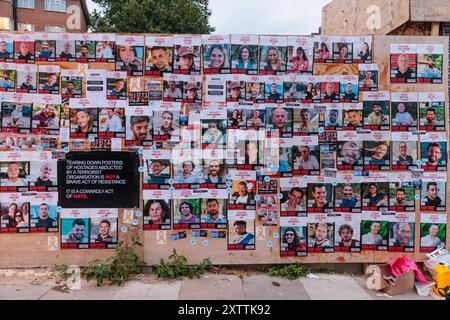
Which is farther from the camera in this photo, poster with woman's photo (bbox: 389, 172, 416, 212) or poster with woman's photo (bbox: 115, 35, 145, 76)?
poster with woman's photo (bbox: 389, 172, 416, 212)

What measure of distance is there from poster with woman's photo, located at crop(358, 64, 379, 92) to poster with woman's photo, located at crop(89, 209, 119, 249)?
3.72 meters

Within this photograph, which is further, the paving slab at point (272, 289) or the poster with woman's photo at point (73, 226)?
the poster with woman's photo at point (73, 226)

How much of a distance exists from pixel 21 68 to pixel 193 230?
10.1 feet

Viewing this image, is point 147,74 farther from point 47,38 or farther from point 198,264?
point 198,264

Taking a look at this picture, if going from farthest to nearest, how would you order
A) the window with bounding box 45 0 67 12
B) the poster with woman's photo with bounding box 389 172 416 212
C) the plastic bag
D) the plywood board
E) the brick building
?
the window with bounding box 45 0 67 12 → the brick building → the plywood board → the poster with woman's photo with bounding box 389 172 416 212 → the plastic bag

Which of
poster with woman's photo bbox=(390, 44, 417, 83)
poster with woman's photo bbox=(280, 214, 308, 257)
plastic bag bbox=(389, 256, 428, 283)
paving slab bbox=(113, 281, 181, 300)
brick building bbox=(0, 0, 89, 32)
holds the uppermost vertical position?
brick building bbox=(0, 0, 89, 32)

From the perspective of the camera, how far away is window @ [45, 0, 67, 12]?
114 feet

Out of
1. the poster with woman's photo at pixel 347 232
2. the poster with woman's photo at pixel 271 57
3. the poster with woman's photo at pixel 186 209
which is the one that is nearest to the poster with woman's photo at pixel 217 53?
the poster with woman's photo at pixel 271 57

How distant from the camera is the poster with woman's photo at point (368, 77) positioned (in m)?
4.46

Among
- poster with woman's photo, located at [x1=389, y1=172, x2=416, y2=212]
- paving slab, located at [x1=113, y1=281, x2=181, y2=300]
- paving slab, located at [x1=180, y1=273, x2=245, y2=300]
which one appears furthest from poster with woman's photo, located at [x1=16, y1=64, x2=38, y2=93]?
poster with woman's photo, located at [x1=389, y1=172, x2=416, y2=212]

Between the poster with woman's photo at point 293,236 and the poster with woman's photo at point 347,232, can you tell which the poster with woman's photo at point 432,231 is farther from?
the poster with woman's photo at point 293,236

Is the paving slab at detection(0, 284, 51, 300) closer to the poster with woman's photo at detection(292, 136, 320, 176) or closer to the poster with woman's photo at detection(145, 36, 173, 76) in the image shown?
the poster with woman's photo at detection(145, 36, 173, 76)

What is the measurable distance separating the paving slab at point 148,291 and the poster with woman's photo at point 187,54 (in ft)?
9.08

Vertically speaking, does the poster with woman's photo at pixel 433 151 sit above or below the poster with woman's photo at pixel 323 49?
below
